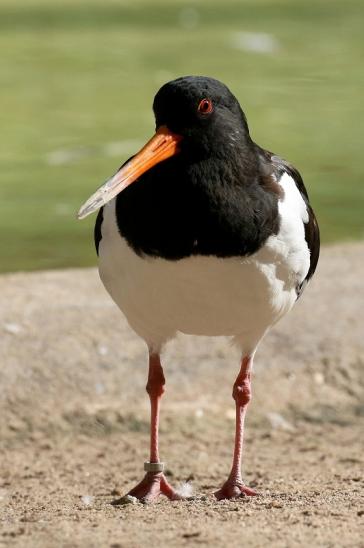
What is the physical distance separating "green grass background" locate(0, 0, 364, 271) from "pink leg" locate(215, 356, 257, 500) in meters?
3.50

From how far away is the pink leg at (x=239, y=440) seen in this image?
573cm

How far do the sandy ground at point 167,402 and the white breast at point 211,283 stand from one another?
0.78 metres

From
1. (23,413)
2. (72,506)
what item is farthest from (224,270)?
(23,413)

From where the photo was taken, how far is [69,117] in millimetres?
14547

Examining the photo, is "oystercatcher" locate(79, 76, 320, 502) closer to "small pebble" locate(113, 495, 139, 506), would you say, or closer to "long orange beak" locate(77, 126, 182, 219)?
"long orange beak" locate(77, 126, 182, 219)

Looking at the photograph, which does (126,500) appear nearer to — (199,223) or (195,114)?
(199,223)

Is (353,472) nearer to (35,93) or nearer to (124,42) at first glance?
(35,93)

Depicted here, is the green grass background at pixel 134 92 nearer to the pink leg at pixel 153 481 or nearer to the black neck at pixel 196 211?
the pink leg at pixel 153 481

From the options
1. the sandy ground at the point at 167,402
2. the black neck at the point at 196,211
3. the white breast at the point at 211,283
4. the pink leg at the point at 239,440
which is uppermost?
the black neck at the point at 196,211

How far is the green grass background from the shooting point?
35.7 feet

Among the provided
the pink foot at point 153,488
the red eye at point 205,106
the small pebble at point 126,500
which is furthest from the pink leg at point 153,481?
the red eye at point 205,106

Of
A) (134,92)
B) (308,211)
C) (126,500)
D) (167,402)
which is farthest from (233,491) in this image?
(134,92)

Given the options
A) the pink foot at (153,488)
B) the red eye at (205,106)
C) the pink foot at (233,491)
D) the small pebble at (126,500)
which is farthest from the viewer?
the pink foot at (153,488)

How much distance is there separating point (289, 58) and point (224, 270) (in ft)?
45.4
